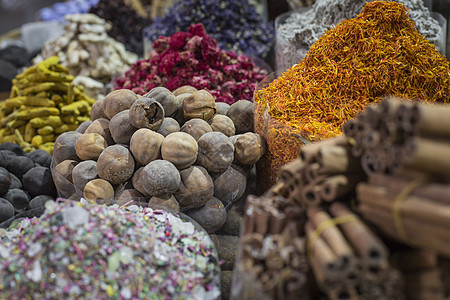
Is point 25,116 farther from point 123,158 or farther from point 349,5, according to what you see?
point 349,5

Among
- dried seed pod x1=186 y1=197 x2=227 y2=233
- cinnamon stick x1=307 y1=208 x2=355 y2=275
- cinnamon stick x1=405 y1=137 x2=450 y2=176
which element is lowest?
dried seed pod x1=186 y1=197 x2=227 y2=233

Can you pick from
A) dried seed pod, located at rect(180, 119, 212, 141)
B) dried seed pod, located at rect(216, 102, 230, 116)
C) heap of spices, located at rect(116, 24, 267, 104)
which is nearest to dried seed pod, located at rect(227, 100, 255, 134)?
dried seed pod, located at rect(216, 102, 230, 116)

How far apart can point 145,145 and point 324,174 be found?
648mm

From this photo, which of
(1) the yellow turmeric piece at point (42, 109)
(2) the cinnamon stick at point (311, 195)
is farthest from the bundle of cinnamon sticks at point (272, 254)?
(1) the yellow turmeric piece at point (42, 109)

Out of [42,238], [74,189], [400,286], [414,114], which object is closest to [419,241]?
[400,286]

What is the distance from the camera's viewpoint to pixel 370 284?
0.69m

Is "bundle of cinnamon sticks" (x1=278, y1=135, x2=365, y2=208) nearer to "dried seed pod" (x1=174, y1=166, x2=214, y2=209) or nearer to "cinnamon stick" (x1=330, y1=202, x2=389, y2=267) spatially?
"cinnamon stick" (x1=330, y1=202, x2=389, y2=267)

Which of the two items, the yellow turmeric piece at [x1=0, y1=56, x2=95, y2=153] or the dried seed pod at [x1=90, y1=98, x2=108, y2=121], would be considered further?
the yellow turmeric piece at [x1=0, y1=56, x2=95, y2=153]

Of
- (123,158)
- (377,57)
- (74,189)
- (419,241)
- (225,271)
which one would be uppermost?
(377,57)

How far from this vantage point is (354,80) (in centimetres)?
140

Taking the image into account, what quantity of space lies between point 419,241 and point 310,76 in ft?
2.95

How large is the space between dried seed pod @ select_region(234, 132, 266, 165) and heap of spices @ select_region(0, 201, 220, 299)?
0.48 metres

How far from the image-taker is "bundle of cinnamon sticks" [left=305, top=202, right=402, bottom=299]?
26.5 inches

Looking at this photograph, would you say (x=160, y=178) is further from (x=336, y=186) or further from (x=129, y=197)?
(x=336, y=186)
